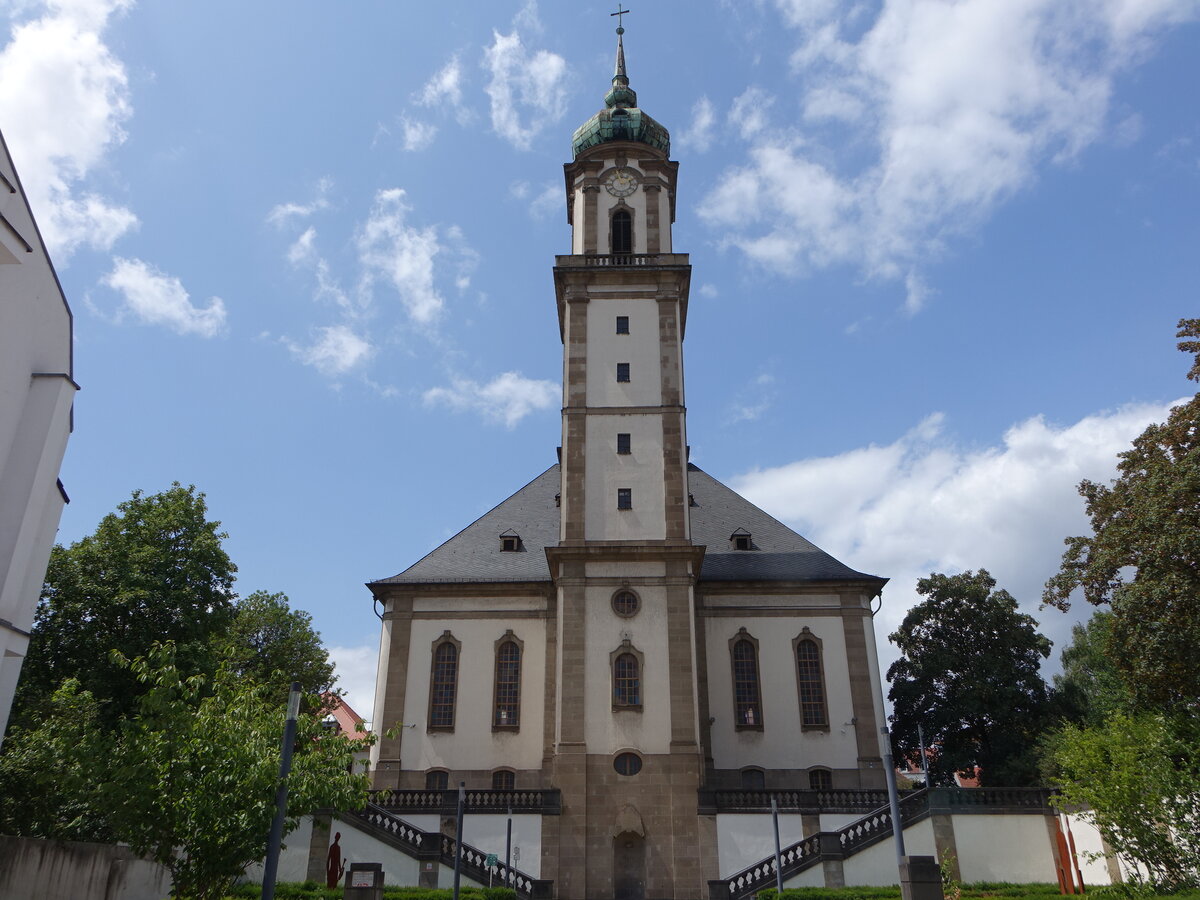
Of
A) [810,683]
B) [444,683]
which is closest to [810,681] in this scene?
[810,683]

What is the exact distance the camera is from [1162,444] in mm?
23172

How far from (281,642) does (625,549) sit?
18.7 m

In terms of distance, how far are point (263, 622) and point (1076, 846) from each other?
3223 cm

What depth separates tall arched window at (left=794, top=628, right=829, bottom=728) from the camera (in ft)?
106

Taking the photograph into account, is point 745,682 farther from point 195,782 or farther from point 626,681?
point 195,782

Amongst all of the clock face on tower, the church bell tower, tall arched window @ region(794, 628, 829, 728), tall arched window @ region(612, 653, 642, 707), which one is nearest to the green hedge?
the church bell tower

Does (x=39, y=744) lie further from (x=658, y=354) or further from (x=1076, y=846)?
(x=1076, y=846)

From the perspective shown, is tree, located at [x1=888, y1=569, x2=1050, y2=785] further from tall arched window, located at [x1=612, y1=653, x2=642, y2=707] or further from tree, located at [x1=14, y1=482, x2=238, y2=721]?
tree, located at [x1=14, y1=482, x2=238, y2=721]

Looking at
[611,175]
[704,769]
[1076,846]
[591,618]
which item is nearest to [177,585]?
[591,618]

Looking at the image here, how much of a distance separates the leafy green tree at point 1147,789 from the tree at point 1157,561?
3.91 ft

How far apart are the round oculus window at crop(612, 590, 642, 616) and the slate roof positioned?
431 cm

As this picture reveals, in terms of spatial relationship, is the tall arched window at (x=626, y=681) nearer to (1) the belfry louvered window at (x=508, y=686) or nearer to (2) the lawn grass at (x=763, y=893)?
(1) the belfry louvered window at (x=508, y=686)

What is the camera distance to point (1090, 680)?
41.9 metres

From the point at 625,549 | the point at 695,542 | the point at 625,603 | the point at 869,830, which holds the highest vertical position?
the point at 695,542
